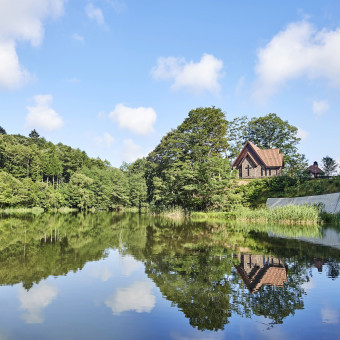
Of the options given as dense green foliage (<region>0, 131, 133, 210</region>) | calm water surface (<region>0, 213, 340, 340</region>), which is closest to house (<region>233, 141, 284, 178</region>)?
dense green foliage (<region>0, 131, 133, 210</region>)

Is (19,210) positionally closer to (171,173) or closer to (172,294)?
(171,173)

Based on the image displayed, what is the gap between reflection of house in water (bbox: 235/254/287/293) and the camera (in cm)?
720

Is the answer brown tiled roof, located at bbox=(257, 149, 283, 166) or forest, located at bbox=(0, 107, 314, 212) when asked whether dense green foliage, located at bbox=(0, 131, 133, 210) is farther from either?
brown tiled roof, located at bbox=(257, 149, 283, 166)

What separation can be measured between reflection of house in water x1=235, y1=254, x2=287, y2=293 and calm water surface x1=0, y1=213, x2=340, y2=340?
0.03 metres

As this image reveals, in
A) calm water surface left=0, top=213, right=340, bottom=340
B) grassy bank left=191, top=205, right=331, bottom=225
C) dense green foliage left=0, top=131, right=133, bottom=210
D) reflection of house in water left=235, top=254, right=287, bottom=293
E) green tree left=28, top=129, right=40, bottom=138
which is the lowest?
calm water surface left=0, top=213, right=340, bottom=340

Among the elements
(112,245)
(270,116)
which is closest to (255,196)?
(270,116)

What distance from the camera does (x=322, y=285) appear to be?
7.11m

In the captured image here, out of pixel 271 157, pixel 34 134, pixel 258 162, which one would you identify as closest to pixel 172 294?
pixel 258 162

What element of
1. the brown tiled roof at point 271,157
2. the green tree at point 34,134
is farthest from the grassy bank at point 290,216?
the green tree at point 34,134

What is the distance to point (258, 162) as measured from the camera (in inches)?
1817

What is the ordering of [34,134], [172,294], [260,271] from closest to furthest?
1. [172,294]
2. [260,271]
3. [34,134]

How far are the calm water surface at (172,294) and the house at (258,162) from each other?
35178mm

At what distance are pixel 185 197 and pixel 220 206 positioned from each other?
4770mm

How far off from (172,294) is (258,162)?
1667 inches
